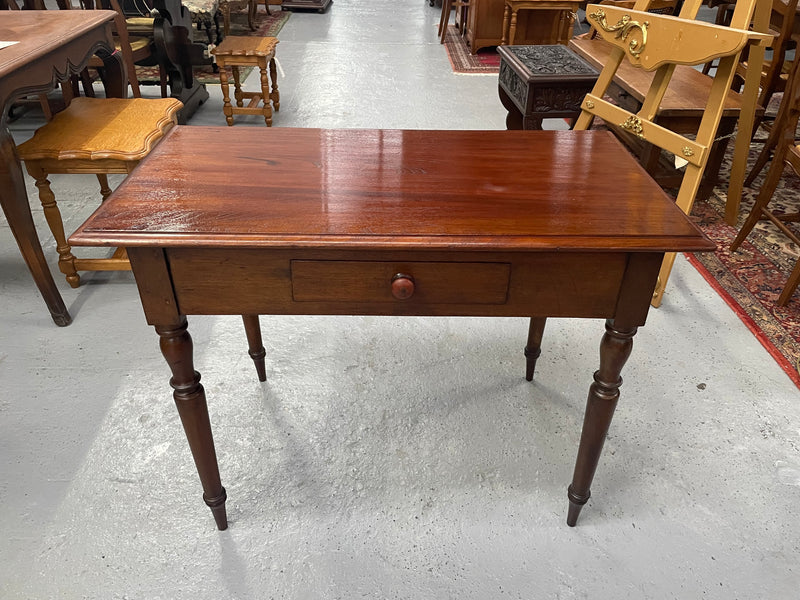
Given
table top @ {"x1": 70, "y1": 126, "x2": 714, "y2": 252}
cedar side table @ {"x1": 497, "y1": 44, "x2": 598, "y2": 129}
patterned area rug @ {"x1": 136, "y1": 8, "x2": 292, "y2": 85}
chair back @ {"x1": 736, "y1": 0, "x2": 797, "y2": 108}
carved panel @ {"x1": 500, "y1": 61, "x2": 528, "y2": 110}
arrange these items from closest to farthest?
table top @ {"x1": 70, "y1": 126, "x2": 714, "y2": 252} → cedar side table @ {"x1": 497, "y1": 44, "x2": 598, "y2": 129} → carved panel @ {"x1": 500, "y1": 61, "x2": 528, "y2": 110} → chair back @ {"x1": 736, "y1": 0, "x2": 797, "y2": 108} → patterned area rug @ {"x1": 136, "y1": 8, "x2": 292, "y2": 85}

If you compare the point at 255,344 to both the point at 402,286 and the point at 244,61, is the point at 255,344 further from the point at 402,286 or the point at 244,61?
the point at 244,61

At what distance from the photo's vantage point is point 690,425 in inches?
70.7

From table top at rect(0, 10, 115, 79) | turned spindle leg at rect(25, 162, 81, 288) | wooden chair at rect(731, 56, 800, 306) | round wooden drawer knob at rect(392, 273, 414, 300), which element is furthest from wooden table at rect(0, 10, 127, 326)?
wooden chair at rect(731, 56, 800, 306)

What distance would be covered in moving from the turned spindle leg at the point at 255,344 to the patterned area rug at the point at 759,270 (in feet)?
6.02

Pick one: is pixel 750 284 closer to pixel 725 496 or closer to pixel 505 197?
pixel 725 496

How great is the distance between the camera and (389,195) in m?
1.18

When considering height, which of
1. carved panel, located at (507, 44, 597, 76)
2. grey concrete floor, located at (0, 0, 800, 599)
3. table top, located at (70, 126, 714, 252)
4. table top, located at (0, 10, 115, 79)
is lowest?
grey concrete floor, located at (0, 0, 800, 599)

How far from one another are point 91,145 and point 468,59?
491 cm

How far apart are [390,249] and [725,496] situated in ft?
4.09

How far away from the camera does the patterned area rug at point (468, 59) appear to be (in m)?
5.81

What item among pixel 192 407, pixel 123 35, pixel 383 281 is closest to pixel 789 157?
pixel 383 281

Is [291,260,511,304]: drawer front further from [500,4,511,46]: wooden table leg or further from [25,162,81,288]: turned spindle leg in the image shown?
[500,4,511,46]: wooden table leg

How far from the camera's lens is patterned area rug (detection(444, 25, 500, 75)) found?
19.1 feet

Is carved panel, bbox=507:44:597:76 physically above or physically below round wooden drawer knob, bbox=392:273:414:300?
below
